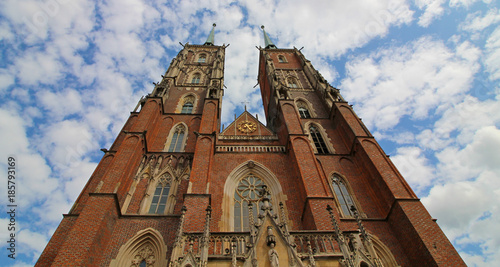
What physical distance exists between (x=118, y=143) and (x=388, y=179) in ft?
44.0

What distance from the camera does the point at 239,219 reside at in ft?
41.6

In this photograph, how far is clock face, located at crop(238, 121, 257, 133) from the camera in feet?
62.0

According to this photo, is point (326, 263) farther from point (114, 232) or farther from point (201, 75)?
point (201, 75)

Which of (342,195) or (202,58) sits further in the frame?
(202,58)

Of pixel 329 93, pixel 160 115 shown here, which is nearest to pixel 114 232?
pixel 160 115

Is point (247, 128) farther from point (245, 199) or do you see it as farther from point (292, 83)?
point (292, 83)

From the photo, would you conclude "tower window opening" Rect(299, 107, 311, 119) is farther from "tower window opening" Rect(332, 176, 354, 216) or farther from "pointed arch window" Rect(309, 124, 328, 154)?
"tower window opening" Rect(332, 176, 354, 216)

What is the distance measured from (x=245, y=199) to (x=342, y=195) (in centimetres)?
476

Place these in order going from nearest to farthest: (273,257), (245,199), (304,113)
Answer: (273,257) → (245,199) → (304,113)

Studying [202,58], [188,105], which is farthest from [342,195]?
[202,58]

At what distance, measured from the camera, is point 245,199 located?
1358 centimetres

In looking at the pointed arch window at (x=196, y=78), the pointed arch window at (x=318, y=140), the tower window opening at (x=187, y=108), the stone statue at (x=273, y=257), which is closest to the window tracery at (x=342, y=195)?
the pointed arch window at (x=318, y=140)

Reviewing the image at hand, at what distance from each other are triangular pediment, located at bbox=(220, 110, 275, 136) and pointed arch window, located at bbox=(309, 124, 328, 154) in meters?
2.67

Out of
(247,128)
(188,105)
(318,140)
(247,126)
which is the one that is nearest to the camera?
(318,140)
